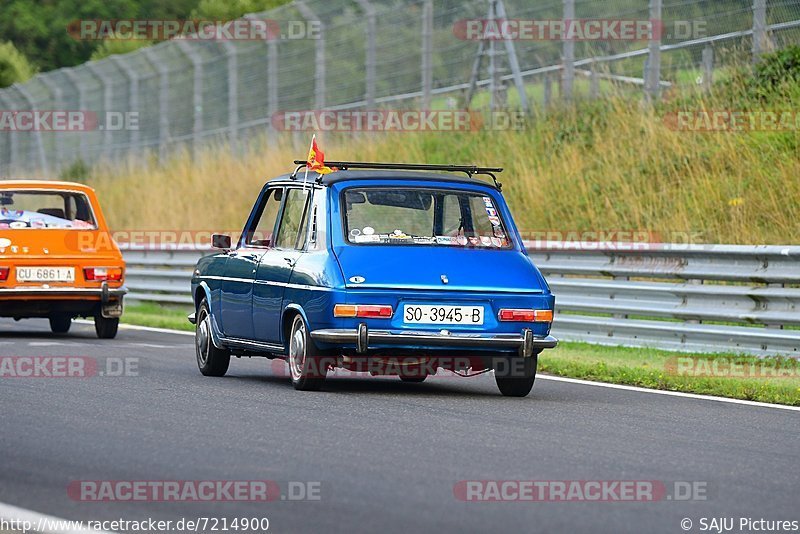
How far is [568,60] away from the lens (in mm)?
23766

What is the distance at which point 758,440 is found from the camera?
9.20m

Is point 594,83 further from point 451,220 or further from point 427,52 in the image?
point 451,220

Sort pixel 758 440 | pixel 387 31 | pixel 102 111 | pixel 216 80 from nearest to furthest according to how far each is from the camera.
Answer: pixel 758 440 → pixel 387 31 → pixel 216 80 → pixel 102 111

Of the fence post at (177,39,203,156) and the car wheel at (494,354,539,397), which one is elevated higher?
the fence post at (177,39,203,156)

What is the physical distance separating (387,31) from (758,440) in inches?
742

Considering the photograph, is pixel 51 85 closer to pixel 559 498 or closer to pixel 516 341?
pixel 516 341

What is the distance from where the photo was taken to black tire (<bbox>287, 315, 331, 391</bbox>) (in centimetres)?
1122

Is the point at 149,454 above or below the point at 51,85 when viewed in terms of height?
below

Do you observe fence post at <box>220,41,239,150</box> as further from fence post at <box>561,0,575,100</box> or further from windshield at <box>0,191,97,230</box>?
windshield at <box>0,191,97,230</box>

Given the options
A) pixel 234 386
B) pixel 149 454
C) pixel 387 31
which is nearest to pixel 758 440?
pixel 149 454

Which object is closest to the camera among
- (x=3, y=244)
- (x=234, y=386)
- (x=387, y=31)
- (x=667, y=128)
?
(x=234, y=386)

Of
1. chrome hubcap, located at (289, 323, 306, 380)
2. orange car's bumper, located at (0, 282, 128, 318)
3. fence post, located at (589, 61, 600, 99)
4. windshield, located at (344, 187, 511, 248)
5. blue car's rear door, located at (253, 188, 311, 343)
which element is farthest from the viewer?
fence post, located at (589, 61, 600, 99)

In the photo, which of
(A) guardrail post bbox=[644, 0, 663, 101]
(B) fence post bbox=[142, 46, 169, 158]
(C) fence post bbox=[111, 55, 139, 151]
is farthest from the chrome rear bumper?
(C) fence post bbox=[111, 55, 139, 151]

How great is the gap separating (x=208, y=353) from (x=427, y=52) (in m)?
14.0
